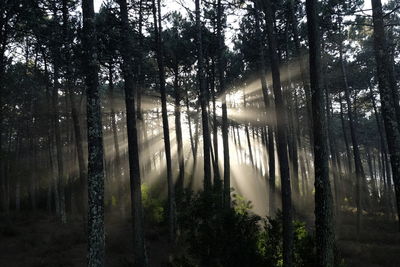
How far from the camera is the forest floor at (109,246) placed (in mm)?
13203

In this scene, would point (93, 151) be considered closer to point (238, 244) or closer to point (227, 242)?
point (227, 242)

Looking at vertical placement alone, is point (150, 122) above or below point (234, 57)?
below

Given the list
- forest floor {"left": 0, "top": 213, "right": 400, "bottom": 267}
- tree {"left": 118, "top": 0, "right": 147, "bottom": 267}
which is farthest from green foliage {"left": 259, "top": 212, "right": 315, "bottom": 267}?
tree {"left": 118, "top": 0, "right": 147, "bottom": 267}

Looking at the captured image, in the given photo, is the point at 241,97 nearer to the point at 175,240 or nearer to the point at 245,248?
A: the point at 175,240

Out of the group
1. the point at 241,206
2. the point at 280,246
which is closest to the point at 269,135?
the point at 241,206

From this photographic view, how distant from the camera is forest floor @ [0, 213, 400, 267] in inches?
520

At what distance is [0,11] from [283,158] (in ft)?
35.3

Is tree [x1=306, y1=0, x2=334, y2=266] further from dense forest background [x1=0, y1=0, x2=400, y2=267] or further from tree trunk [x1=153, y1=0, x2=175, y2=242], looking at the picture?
tree trunk [x1=153, y1=0, x2=175, y2=242]

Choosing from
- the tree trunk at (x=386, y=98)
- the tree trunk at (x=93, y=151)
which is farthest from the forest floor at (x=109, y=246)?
the tree trunk at (x=386, y=98)

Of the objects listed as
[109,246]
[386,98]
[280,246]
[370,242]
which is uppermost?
[386,98]

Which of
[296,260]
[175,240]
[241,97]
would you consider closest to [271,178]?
[175,240]

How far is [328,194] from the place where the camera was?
7727mm

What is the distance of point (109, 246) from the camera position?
14.9m

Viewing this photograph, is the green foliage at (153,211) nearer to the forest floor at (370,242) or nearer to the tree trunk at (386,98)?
the forest floor at (370,242)
